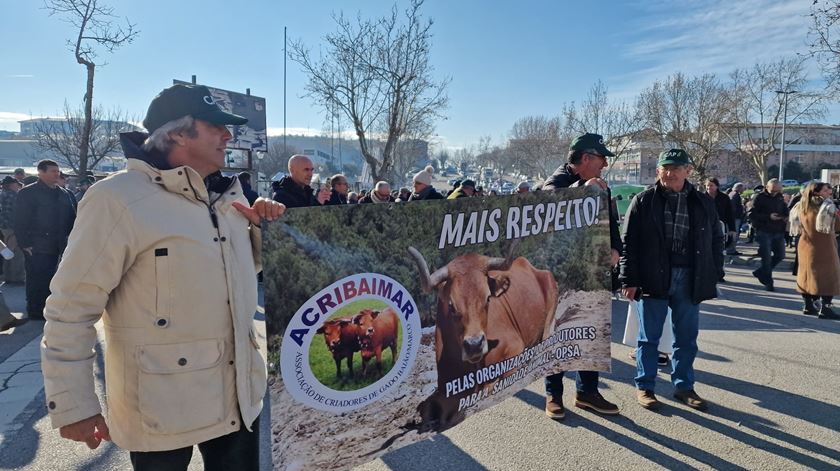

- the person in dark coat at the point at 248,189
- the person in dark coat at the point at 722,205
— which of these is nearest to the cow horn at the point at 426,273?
the person in dark coat at the point at 248,189

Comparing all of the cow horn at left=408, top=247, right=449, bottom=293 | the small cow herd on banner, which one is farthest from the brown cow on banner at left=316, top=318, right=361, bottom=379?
the cow horn at left=408, top=247, right=449, bottom=293

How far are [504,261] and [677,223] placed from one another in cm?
182

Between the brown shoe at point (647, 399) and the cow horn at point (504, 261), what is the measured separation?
1.92 metres

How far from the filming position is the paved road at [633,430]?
319 centimetres

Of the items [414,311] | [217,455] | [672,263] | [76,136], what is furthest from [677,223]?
[76,136]

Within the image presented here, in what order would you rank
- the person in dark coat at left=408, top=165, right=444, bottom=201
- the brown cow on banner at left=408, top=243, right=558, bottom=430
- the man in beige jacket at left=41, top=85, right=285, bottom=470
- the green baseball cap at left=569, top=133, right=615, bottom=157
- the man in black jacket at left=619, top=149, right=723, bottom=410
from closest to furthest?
the man in beige jacket at left=41, top=85, right=285, bottom=470
the brown cow on banner at left=408, top=243, right=558, bottom=430
the green baseball cap at left=569, top=133, right=615, bottom=157
the man in black jacket at left=619, top=149, right=723, bottom=410
the person in dark coat at left=408, top=165, right=444, bottom=201

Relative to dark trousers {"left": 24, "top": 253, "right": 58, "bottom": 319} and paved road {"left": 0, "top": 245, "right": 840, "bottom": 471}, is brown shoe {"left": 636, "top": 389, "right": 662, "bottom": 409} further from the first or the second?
dark trousers {"left": 24, "top": 253, "right": 58, "bottom": 319}

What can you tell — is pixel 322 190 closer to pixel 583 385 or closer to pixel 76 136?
pixel 583 385

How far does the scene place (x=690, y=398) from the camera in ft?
13.2

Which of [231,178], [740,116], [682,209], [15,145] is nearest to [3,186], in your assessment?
[231,178]

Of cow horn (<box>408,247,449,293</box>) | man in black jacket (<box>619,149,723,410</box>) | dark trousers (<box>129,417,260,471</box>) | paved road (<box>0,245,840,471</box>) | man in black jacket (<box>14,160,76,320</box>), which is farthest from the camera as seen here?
man in black jacket (<box>14,160,76,320</box>)

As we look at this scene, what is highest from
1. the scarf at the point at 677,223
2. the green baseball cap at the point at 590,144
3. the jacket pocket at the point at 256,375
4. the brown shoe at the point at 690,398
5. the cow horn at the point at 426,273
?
the green baseball cap at the point at 590,144

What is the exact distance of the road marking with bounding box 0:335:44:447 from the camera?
3863mm

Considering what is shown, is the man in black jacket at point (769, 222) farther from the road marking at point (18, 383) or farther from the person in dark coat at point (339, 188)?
the road marking at point (18, 383)
